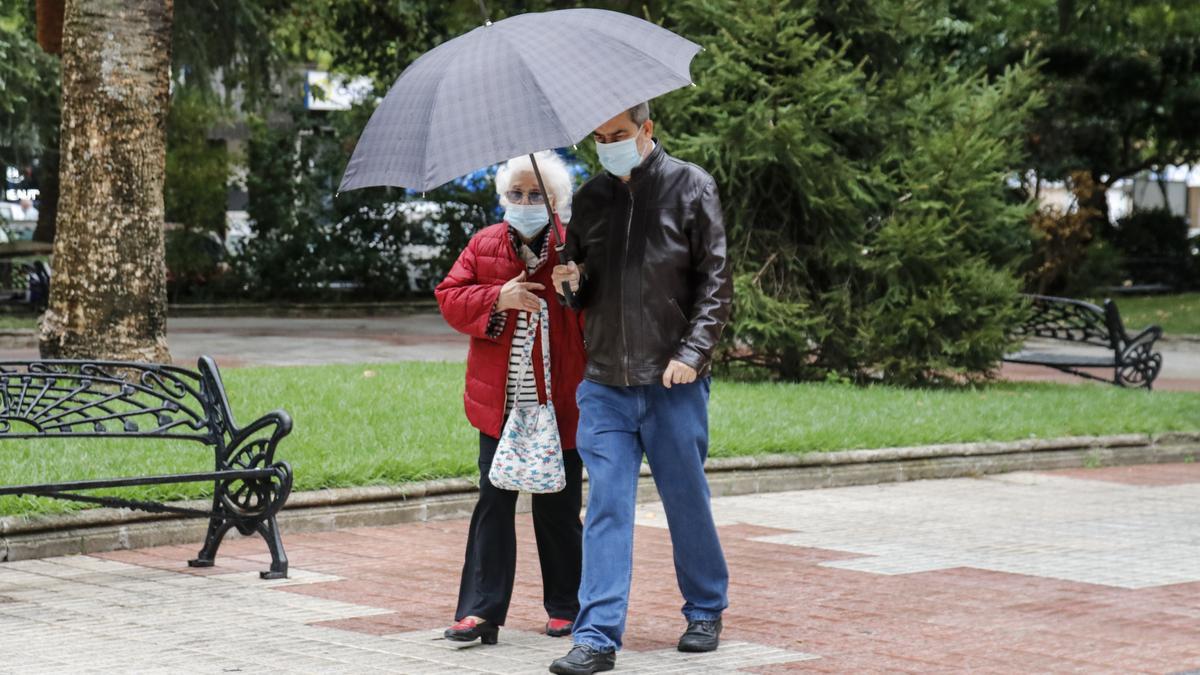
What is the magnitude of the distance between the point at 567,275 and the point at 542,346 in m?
0.39

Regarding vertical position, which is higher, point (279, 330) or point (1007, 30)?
point (1007, 30)

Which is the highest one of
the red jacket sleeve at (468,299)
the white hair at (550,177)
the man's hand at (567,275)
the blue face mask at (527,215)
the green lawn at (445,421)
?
the white hair at (550,177)

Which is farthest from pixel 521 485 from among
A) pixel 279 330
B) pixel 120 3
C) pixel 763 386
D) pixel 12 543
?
pixel 279 330

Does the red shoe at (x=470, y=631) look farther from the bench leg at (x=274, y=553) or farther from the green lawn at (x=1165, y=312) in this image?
the green lawn at (x=1165, y=312)

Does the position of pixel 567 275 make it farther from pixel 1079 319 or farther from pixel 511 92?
pixel 1079 319

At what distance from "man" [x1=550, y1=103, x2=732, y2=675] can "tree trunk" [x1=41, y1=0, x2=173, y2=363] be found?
721cm

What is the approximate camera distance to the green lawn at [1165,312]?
26875 mm

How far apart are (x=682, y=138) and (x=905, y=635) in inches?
373

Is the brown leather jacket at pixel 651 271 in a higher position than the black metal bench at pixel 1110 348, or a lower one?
higher

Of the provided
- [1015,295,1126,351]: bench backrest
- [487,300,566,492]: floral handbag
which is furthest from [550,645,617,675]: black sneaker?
[1015,295,1126,351]: bench backrest

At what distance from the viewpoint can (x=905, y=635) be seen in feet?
20.4

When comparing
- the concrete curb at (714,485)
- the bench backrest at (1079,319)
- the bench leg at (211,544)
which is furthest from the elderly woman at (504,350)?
the bench backrest at (1079,319)

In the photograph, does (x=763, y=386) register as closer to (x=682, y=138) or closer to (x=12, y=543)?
(x=682, y=138)

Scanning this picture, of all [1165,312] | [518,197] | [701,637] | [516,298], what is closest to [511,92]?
[518,197]
